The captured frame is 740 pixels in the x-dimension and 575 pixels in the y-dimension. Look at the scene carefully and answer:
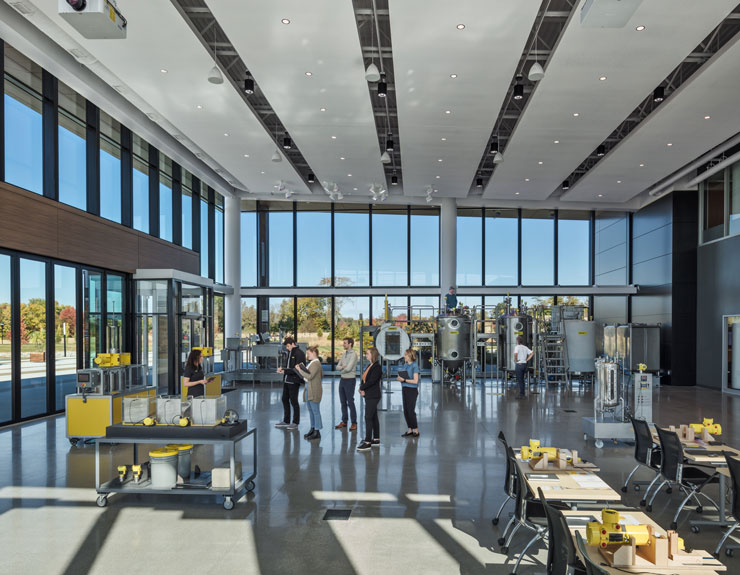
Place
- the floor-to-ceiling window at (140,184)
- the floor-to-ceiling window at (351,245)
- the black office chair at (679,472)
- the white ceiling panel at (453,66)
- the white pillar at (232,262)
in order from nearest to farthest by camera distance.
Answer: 1. the black office chair at (679,472)
2. the white ceiling panel at (453,66)
3. the floor-to-ceiling window at (140,184)
4. the white pillar at (232,262)
5. the floor-to-ceiling window at (351,245)

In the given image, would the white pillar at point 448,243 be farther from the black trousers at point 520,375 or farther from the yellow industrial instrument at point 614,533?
the yellow industrial instrument at point 614,533

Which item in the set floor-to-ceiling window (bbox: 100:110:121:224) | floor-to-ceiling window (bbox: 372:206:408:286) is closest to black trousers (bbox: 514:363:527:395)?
floor-to-ceiling window (bbox: 372:206:408:286)

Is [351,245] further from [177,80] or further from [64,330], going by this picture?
[177,80]

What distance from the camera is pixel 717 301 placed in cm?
1769

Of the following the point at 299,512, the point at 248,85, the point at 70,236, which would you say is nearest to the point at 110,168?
the point at 70,236

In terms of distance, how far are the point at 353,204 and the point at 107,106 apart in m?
11.2

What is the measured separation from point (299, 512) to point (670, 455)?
382 centimetres

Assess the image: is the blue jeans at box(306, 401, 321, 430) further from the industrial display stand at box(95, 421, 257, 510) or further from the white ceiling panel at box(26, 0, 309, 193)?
the white ceiling panel at box(26, 0, 309, 193)

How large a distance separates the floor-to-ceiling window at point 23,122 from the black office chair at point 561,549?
1094 cm

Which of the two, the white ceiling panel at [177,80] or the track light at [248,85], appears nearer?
the white ceiling panel at [177,80]

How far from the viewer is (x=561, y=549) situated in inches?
139

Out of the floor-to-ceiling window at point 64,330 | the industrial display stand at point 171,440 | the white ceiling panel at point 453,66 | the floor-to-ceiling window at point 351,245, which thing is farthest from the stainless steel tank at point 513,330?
the industrial display stand at point 171,440

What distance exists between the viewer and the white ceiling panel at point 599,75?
8297mm

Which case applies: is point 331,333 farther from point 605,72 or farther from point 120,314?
point 605,72
